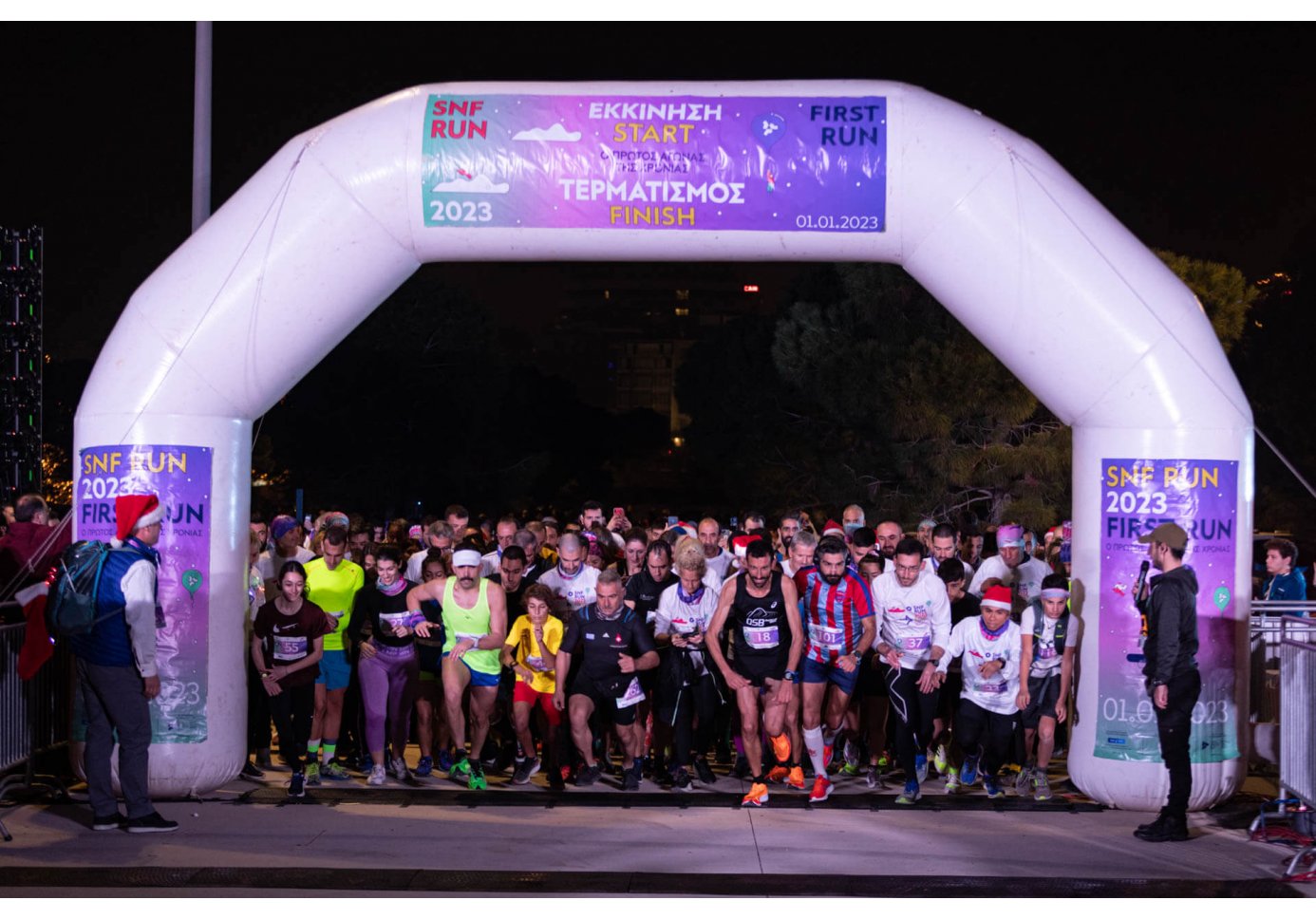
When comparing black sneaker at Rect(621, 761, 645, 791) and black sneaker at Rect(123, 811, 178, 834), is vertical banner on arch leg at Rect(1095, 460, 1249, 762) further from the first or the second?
black sneaker at Rect(123, 811, 178, 834)

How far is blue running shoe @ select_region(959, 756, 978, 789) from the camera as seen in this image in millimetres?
9266

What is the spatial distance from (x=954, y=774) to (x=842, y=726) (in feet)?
3.43

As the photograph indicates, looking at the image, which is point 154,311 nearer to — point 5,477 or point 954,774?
point 954,774

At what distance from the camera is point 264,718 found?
32.7ft

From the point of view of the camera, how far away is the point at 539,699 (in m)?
9.37

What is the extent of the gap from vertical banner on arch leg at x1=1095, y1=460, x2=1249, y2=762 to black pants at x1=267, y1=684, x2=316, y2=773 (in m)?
5.24

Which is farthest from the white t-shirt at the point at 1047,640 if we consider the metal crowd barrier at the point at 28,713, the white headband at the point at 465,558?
the metal crowd barrier at the point at 28,713

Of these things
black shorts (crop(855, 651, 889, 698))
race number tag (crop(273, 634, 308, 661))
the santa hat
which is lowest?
black shorts (crop(855, 651, 889, 698))

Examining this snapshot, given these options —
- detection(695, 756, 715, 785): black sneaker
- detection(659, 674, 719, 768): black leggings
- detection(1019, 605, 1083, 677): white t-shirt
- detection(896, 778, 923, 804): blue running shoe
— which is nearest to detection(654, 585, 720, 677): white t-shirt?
detection(659, 674, 719, 768): black leggings

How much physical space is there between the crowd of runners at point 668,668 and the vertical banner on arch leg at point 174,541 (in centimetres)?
48

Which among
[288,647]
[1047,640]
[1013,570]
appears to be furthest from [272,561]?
[1047,640]

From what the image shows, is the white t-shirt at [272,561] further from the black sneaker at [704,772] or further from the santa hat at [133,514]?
the black sneaker at [704,772]

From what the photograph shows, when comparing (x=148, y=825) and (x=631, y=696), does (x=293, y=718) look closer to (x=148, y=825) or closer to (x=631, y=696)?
(x=148, y=825)

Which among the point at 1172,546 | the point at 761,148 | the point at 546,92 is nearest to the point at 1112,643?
the point at 1172,546
